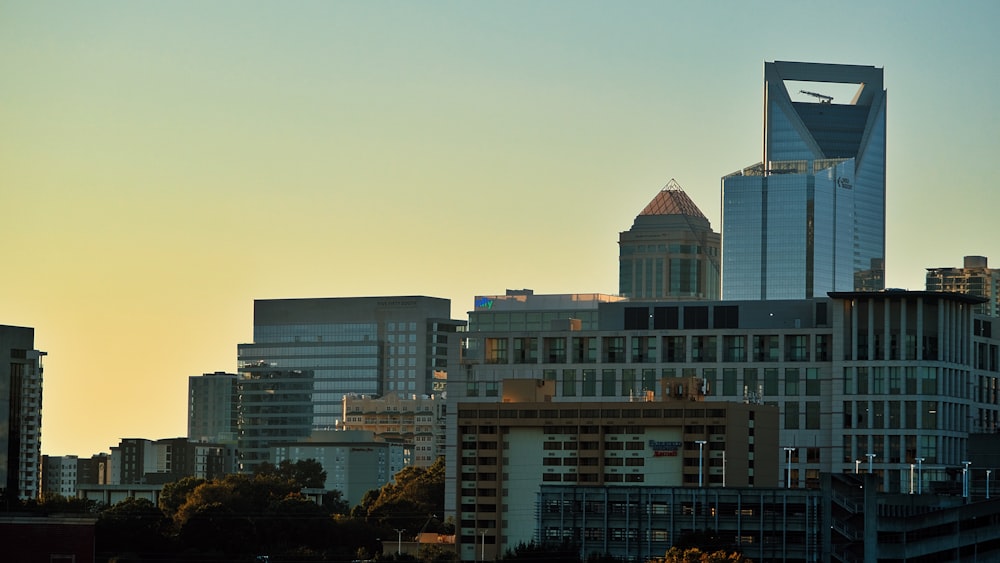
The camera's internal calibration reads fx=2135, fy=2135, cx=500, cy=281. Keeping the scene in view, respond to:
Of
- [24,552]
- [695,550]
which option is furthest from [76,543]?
[695,550]

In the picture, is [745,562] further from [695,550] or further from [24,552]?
[24,552]

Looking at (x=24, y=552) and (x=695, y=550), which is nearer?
(x=24, y=552)

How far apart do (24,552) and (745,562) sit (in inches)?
→ 3045

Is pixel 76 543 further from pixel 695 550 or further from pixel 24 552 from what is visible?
pixel 695 550

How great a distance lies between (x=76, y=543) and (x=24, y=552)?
13.0 ft

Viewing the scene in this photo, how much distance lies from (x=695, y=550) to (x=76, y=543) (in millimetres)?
68552

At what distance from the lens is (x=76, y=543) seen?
477 ft

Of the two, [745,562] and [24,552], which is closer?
[24,552]

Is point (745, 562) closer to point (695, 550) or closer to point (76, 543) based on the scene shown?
point (695, 550)

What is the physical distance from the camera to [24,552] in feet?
468

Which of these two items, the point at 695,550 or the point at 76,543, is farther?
the point at 695,550

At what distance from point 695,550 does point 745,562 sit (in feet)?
17.6

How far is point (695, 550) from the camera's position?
19500 centimetres

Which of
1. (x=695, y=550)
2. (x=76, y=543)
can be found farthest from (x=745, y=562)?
(x=76, y=543)
